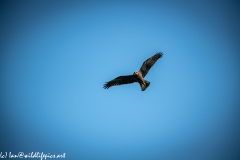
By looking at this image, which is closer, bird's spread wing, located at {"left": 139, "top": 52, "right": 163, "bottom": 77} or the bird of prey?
the bird of prey

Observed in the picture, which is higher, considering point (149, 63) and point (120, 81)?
point (149, 63)

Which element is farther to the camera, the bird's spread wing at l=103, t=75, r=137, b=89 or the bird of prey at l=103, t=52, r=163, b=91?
the bird's spread wing at l=103, t=75, r=137, b=89

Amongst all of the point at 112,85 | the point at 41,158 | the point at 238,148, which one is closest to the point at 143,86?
the point at 112,85

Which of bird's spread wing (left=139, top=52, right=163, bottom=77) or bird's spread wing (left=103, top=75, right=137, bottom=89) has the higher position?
bird's spread wing (left=139, top=52, right=163, bottom=77)

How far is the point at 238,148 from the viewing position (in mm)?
25984

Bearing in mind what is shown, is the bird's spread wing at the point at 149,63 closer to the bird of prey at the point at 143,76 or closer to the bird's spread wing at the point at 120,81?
the bird of prey at the point at 143,76

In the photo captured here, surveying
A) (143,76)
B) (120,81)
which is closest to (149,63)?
(143,76)

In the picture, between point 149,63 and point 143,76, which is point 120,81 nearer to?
point 143,76

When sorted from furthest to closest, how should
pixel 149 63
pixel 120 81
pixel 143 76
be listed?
pixel 120 81 < pixel 143 76 < pixel 149 63

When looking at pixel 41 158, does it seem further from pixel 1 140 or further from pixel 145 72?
pixel 1 140

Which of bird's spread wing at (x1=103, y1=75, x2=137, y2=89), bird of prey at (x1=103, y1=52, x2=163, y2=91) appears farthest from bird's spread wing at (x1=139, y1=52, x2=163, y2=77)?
bird's spread wing at (x1=103, y1=75, x2=137, y2=89)

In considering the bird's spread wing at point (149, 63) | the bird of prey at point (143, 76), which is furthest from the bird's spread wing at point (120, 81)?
the bird's spread wing at point (149, 63)

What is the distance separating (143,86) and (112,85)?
1.62 meters

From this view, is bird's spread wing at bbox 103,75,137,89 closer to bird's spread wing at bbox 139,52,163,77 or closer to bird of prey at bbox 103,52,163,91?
bird of prey at bbox 103,52,163,91
